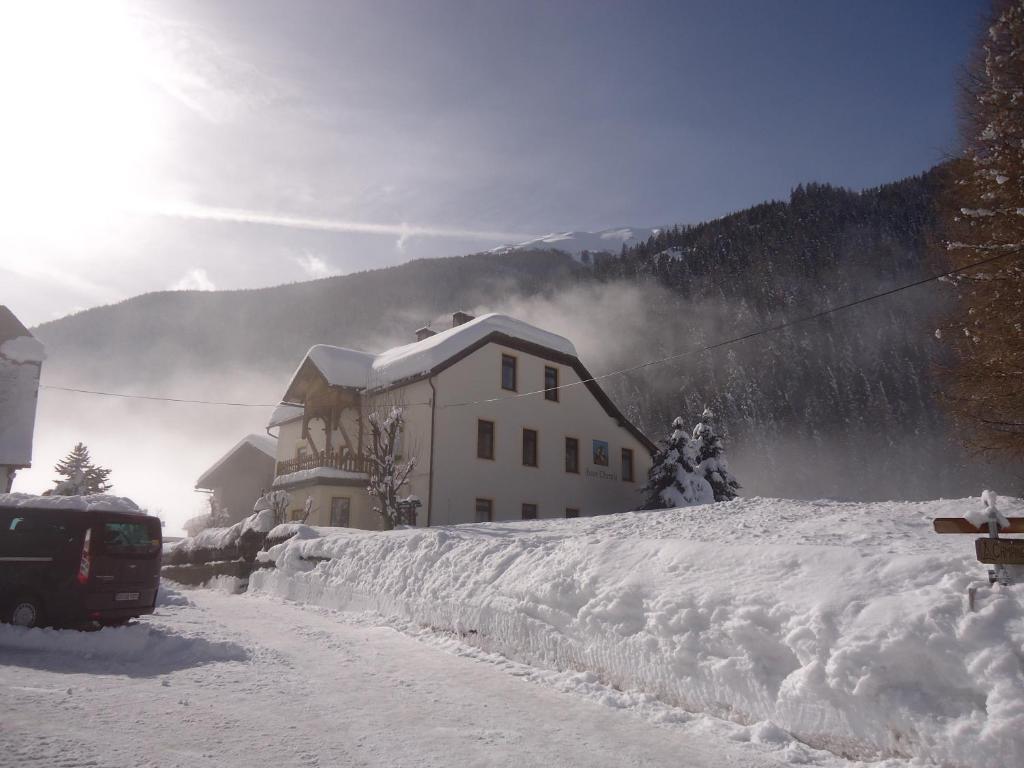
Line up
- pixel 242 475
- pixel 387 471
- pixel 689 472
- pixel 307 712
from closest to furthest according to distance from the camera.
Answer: pixel 307 712, pixel 387 471, pixel 689 472, pixel 242 475

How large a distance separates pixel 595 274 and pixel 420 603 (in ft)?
388

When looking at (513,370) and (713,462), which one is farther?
(713,462)

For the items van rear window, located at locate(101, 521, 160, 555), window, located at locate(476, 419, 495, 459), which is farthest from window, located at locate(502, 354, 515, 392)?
van rear window, located at locate(101, 521, 160, 555)

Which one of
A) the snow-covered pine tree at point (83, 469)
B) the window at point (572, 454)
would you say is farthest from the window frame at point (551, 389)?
the snow-covered pine tree at point (83, 469)

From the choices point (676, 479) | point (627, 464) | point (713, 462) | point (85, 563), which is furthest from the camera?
point (627, 464)

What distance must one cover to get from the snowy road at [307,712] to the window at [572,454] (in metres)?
20.8

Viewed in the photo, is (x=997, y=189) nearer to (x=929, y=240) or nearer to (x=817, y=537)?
(x=929, y=240)

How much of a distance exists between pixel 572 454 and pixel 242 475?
76.5ft

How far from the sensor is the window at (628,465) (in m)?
32.8

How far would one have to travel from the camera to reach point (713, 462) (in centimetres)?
3209

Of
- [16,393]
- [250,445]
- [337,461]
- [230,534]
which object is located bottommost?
[230,534]

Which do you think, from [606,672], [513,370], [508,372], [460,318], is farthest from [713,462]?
[606,672]

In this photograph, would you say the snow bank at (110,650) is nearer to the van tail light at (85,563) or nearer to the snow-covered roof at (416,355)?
the van tail light at (85,563)

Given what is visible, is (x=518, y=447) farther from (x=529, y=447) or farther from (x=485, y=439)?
(x=485, y=439)
